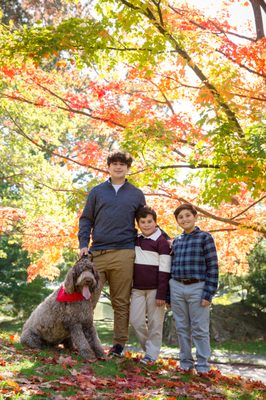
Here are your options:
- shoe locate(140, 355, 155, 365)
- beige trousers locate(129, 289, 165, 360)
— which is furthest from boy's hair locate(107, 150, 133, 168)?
shoe locate(140, 355, 155, 365)

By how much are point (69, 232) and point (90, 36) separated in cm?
561

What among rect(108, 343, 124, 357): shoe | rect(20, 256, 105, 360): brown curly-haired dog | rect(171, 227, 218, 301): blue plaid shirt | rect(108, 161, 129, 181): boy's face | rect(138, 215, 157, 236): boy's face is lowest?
rect(108, 343, 124, 357): shoe

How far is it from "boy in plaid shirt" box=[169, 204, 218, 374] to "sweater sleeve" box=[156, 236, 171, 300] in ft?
0.21

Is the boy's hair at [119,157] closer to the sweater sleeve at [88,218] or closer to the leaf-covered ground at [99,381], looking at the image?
the sweater sleeve at [88,218]

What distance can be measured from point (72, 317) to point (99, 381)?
1.14 m

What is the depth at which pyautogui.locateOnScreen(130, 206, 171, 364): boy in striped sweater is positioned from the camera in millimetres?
5285

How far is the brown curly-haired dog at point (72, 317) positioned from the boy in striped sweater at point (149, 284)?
0.51 m

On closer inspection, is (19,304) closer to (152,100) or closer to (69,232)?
(69,232)

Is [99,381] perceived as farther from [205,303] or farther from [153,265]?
[153,265]

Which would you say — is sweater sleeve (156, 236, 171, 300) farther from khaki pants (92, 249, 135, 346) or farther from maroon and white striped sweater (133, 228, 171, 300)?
khaki pants (92, 249, 135, 346)

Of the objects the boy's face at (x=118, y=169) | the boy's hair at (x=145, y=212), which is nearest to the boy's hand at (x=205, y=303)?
the boy's hair at (x=145, y=212)

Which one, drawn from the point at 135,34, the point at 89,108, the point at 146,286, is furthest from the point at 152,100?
the point at 146,286

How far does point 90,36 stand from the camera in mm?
5859

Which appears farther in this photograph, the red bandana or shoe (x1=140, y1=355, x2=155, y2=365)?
shoe (x1=140, y1=355, x2=155, y2=365)
